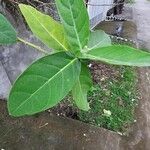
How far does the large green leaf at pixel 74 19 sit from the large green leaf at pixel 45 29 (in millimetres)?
29

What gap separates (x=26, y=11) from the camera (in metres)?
0.67

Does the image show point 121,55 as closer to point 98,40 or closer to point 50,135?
point 98,40

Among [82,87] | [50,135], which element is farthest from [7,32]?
[50,135]

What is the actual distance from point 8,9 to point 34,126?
111cm

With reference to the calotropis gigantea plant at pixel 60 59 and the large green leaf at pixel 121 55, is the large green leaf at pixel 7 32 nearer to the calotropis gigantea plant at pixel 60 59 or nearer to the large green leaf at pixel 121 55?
the calotropis gigantea plant at pixel 60 59

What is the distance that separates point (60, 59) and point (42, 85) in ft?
0.21

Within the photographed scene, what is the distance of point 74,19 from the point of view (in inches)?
24.8

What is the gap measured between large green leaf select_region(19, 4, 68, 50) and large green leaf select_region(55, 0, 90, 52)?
3cm

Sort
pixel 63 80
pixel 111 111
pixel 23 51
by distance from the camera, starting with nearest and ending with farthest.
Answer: pixel 63 80 < pixel 23 51 < pixel 111 111

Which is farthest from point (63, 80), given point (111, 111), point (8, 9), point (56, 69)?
point (111, 111)

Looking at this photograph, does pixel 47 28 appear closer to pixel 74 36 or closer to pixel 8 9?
pixel 74 36

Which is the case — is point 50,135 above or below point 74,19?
below

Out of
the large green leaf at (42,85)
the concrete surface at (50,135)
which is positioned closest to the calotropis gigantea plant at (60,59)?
the large green leaf at (42,85)

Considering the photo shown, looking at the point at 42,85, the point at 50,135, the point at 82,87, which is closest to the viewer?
the point at 42,85
